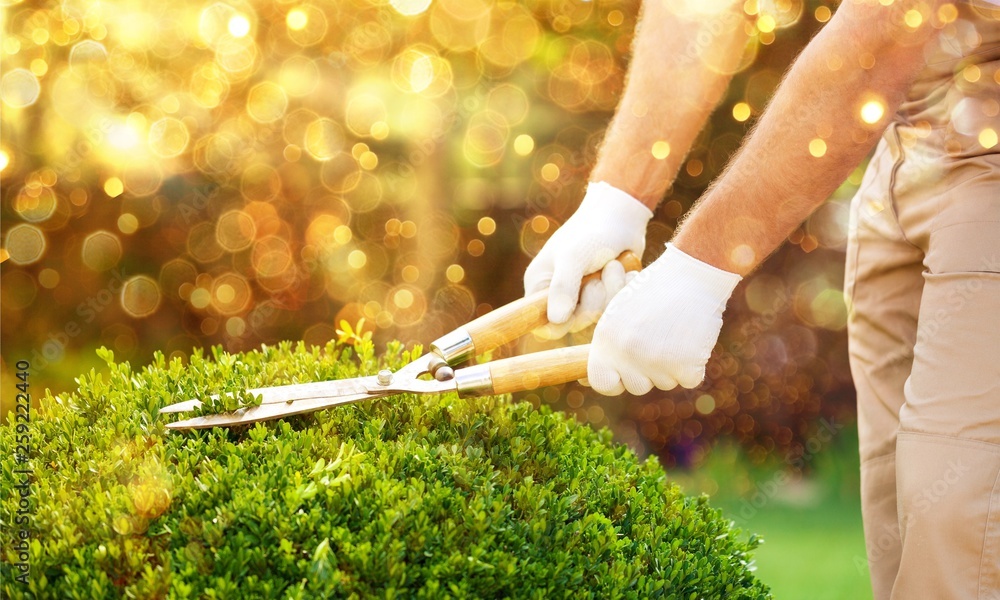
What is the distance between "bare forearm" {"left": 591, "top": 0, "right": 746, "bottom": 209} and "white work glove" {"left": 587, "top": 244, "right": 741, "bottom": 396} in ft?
1.91

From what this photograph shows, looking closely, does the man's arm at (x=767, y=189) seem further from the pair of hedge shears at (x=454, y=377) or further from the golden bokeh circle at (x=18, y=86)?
the golden bokeh circle at (x=18, y=86)

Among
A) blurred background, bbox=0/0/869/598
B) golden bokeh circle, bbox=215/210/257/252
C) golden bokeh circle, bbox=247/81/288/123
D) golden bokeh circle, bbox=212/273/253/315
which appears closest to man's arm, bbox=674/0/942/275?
blurred background, bbox=0/0/869/598

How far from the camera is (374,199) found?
5664mm

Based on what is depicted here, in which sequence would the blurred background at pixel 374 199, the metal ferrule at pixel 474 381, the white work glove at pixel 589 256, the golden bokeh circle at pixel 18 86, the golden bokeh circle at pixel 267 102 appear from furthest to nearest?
the golden bokeh circle at pixel 267 102, the blurred background at pixel 374 199, the golden bokeh circle at pixel 18 86, the white work glove at pixel 589 256, the metal ferrule at pixel 474 381

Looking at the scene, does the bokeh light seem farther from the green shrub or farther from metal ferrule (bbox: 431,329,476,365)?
the green shrub

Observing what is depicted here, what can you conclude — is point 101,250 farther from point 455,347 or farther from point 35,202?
point 455,347

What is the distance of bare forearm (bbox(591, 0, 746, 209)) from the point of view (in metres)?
2.73

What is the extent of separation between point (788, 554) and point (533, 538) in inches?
149

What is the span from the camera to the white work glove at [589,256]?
2.54m

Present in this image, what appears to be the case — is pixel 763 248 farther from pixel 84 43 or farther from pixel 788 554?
pixel 84 43

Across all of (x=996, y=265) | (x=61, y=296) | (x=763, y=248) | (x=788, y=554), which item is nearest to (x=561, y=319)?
(x=763, y=248)

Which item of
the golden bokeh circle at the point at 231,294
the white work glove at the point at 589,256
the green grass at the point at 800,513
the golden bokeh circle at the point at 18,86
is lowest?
the green grass at the point at 800,513

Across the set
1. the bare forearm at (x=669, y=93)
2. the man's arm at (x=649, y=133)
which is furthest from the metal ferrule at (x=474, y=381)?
the bare forearm at (x=669, y=93)

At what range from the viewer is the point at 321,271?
588cm
